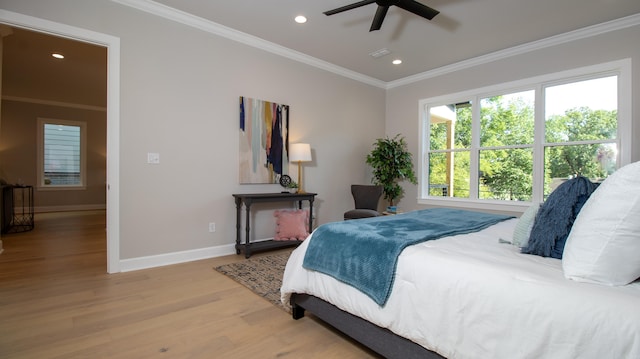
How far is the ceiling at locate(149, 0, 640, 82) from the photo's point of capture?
3.08 metres

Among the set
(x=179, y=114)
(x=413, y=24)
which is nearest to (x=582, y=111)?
(x=413, y=24)

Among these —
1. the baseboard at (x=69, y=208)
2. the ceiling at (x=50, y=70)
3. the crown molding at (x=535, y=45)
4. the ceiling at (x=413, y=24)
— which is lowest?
the baseboard at (x=69, y=208)

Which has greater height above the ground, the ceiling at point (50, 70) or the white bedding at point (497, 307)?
the ceiling at point (50, 70)

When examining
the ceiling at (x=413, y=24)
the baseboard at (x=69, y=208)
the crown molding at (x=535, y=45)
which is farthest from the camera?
the baseboard at (x=69, y=208)

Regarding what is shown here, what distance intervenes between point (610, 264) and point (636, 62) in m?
3.61

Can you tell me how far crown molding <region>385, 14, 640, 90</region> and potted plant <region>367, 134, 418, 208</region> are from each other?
125cm

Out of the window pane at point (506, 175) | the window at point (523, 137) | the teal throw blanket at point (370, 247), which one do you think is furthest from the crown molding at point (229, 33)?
the teal throw blanket at point (370, 247)

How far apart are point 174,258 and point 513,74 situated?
486cm

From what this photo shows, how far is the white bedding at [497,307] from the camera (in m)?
0.93

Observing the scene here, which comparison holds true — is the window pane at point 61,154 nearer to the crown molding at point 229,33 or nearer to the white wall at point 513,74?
the crown molding at point 229,33

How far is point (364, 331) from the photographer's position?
1.62 metres

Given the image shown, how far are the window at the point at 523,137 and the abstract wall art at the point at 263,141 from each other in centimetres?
244

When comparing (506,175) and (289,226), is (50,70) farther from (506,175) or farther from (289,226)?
(506,175)

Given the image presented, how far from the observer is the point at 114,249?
3.00 m
